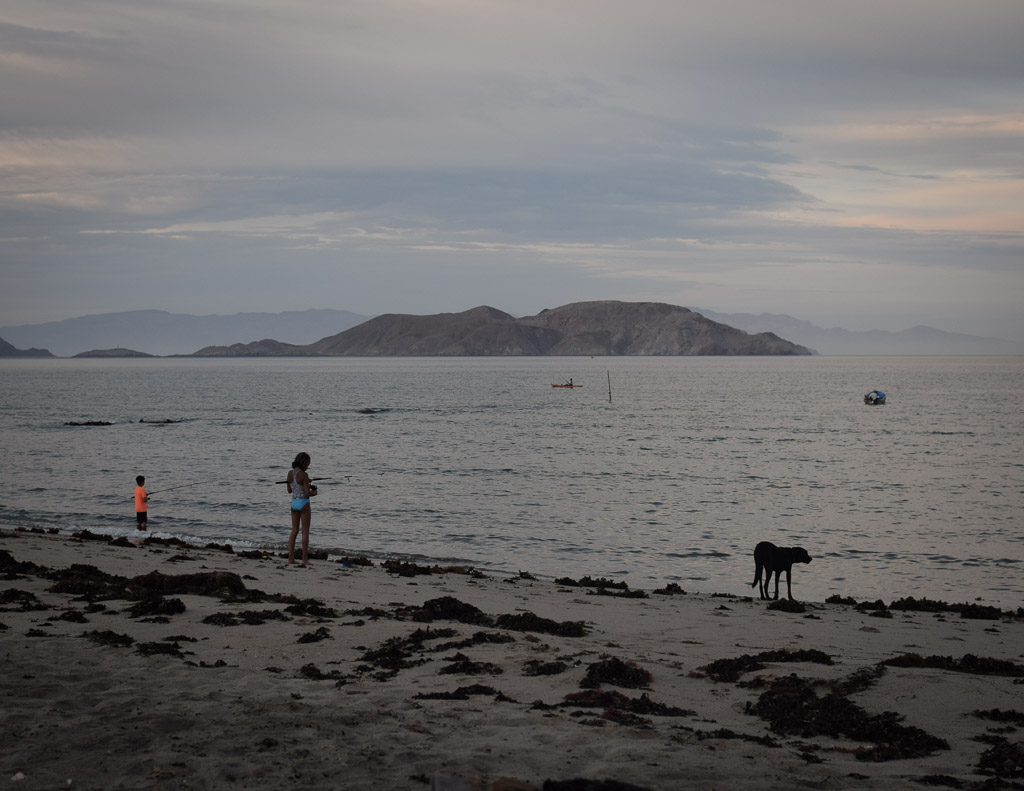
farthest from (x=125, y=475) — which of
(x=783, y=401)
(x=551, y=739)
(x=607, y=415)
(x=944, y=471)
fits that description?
(x=783, y=401)

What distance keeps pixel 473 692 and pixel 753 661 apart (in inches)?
145

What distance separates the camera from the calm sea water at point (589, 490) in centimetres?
2128

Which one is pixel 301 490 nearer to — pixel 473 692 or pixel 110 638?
pixel 110 638

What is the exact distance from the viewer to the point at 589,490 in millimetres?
33406

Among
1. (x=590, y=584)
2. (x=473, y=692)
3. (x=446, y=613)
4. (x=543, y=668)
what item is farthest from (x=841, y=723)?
(x=590, y=584)

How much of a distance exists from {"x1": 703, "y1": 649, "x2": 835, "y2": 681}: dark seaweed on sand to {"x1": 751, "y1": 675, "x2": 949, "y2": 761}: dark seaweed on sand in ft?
2.77

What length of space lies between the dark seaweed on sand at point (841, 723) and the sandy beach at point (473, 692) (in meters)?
0.03

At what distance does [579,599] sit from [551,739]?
27.3 feet

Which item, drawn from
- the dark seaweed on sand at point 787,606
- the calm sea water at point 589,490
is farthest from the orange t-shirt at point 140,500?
the dark seaweed on sand at point 787,606

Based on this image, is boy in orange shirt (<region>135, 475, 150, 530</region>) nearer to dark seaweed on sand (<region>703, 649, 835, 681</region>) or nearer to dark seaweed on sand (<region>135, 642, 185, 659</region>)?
dark seaweed on sand (<region>135, 642, 185, 659</region>)

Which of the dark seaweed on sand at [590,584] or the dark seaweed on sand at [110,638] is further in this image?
the dark seaweed on sand at [590,584]

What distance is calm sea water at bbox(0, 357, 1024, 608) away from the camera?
21.3 m

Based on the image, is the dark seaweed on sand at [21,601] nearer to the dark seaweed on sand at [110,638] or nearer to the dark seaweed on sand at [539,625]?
the dark seaweed on sand at [110,638]

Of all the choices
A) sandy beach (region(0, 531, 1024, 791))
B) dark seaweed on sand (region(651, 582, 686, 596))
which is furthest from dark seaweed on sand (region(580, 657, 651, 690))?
dark seaweed on sand (region(651, 582, 686, 596))
